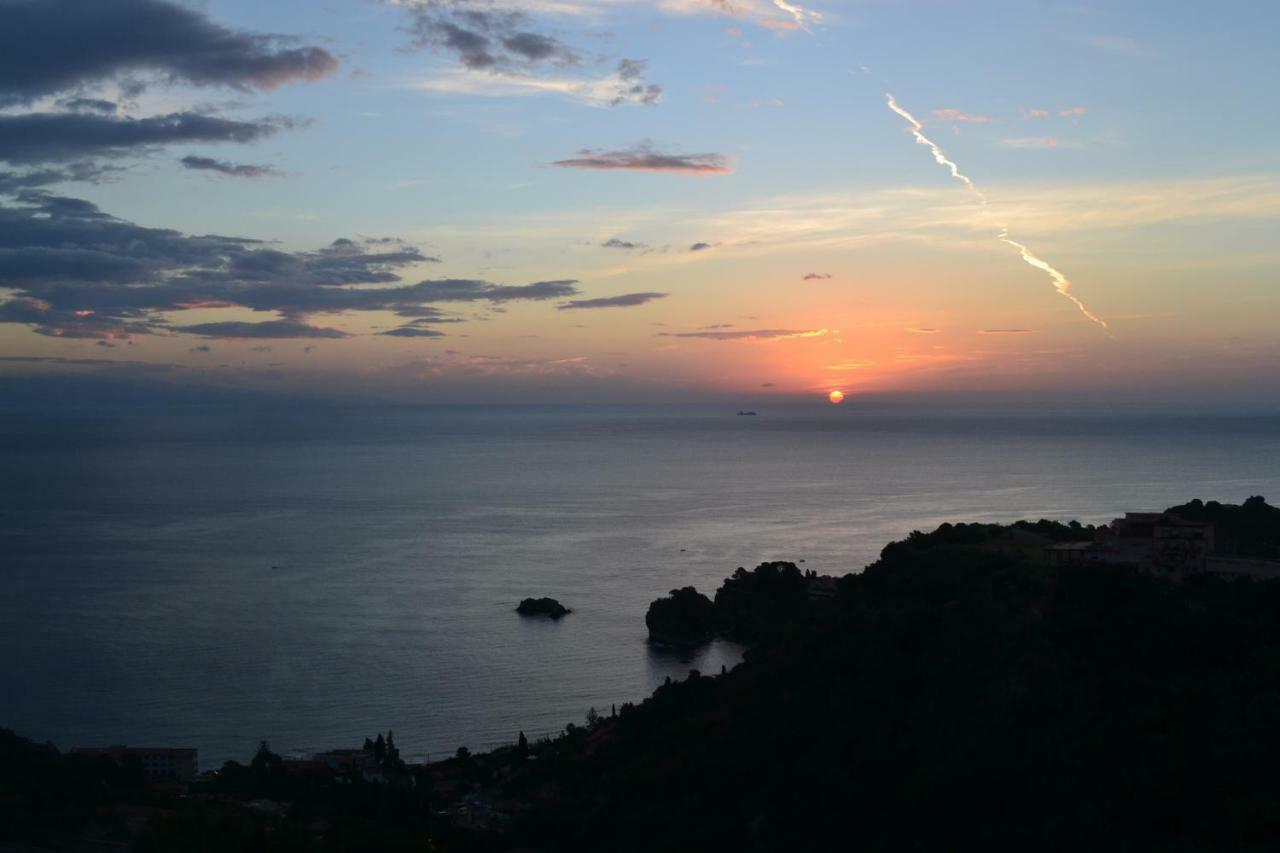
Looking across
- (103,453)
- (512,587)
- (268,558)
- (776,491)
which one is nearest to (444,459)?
(103,453)

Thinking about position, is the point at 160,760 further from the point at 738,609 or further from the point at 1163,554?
the point at 738,609

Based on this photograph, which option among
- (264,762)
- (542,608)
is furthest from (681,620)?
(264,762)

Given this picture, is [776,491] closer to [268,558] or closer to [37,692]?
[268,558]

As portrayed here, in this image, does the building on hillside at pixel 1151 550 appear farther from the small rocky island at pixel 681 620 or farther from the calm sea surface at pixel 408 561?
the small rocky island at pixel 681 620

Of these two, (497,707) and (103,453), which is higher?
(103,453)

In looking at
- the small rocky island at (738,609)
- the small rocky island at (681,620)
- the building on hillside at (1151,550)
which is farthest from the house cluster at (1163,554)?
the small rocky island at (681,620)

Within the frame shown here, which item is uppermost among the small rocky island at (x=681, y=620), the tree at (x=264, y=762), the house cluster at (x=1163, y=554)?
the house cluster at (x=1163, y=554)

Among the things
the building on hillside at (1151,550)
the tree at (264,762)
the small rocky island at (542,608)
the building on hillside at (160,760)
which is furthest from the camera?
the small rocky island at (542,608)
